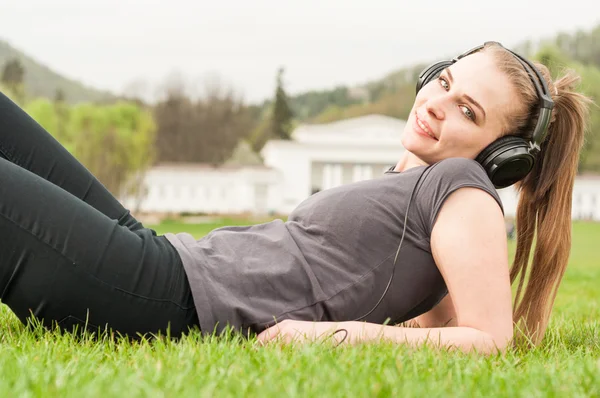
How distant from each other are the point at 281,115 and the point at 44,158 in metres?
52.3

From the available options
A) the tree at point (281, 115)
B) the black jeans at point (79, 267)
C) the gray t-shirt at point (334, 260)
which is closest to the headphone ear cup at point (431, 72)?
the gray t-shirt at point (334, 260)

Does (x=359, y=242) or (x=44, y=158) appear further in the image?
(x=44, y=158)

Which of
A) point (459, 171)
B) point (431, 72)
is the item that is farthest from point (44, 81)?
point (459, 171)

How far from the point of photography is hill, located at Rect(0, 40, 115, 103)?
→ 137 metres

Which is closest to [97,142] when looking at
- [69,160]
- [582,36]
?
[69,160]

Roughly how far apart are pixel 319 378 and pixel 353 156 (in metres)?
50.0

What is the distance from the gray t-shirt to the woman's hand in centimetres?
4

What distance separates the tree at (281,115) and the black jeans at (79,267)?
52214mm

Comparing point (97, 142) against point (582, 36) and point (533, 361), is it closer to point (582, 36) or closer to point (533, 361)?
point (533, 361)

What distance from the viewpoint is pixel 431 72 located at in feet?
8.63

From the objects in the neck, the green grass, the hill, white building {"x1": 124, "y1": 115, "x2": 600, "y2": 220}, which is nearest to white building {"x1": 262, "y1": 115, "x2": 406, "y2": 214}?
white building {"x1": 124, "y1": 115, "x2": 600, "y2": 220}

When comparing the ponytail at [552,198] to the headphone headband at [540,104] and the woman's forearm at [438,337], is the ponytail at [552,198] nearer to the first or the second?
the headphone headband at [540,104]

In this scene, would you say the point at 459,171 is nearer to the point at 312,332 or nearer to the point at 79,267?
the point at 312,332

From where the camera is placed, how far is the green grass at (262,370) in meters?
1.56
